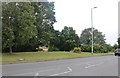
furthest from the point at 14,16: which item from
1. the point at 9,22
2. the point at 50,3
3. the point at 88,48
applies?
the point at 88,48

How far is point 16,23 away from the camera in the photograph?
44062 millimetres

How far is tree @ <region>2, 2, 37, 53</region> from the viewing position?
4247cm

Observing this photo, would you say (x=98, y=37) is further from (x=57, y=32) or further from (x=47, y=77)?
(x=47, y=77)

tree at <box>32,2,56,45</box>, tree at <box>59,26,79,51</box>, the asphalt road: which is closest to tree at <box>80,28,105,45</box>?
tree at <box>59,26,79,51</box>

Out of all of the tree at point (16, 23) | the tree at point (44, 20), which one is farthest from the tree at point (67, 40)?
the tree at point (16, 23)

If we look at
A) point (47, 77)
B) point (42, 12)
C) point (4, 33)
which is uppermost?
point (42, 12)

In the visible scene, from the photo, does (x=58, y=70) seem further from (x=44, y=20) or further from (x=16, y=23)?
(x=44, y=20)

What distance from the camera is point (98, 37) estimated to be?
11919 cm

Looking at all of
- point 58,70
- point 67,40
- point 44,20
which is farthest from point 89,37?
point 58,70

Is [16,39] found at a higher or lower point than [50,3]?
lower

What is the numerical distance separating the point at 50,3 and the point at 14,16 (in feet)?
58.1

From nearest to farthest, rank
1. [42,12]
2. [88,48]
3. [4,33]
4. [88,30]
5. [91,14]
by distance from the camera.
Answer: [4,33], [42,12], [91,14], [88,48], [88,30]

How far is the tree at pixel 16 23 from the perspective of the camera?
4247 cm

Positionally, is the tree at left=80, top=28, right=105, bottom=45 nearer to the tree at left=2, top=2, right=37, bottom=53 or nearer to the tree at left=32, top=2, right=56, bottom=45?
the tree at left=32, top=2, right=56, bottom=45
